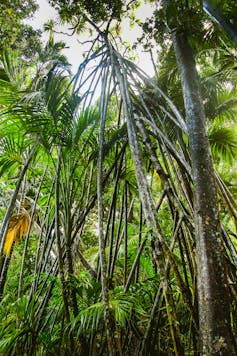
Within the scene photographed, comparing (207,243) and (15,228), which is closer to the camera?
(207,243)

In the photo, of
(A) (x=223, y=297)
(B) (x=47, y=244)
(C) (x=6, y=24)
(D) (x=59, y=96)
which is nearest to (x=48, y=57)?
(C) (x=6, y=24)

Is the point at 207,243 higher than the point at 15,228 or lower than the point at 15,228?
lower

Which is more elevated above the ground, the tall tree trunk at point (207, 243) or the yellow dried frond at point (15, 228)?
the yellow dried frond at point (15, 228)

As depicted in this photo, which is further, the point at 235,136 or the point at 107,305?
the point at 235,136

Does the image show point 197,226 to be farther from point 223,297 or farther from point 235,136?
point 235,136

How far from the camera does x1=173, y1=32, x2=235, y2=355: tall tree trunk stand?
3.67 ft

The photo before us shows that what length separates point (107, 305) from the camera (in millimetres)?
1383

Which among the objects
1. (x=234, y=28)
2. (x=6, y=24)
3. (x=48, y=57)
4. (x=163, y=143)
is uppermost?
(x=6, y=24)

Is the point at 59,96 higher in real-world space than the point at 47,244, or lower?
higher

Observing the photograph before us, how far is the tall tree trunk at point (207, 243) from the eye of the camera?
1.12m

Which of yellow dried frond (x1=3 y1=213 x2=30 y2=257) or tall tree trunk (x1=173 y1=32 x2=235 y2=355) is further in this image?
yellow dried frond (x1=3 y1=213 x2=30 y2=257)

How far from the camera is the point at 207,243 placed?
133cm

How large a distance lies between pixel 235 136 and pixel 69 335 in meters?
3.40

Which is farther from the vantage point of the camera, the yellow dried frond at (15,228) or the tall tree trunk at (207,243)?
the yellow dried frond at (15,228)
